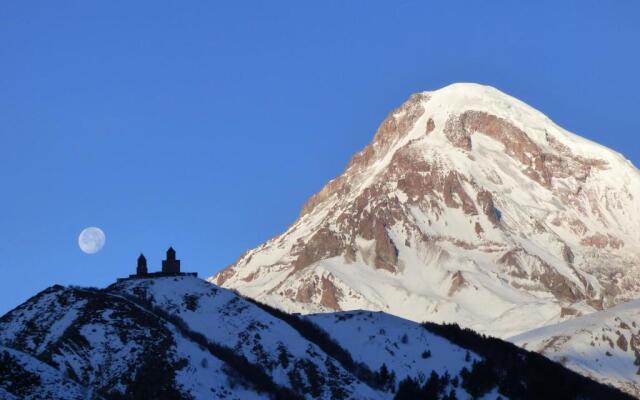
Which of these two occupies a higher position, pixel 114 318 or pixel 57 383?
pixel 114 318

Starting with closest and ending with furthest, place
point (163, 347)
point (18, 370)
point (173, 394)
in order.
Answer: point (18, 370)
point (173, 394)
point (163, 347)

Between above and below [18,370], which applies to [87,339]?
above

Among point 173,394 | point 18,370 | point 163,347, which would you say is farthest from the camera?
point 163,347

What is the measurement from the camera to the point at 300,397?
19775 centimetres

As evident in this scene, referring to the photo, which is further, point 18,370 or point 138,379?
point 138,379

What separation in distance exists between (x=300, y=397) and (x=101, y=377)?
2667 cm

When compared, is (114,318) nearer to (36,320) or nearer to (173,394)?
(36,320)

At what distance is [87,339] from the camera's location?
629ft

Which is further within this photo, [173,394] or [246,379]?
[246,379]

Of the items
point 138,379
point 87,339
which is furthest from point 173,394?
point 87,339

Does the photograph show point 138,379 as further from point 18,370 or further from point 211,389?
point 18,370

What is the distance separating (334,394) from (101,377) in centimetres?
3098

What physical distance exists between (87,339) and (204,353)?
45.7ft

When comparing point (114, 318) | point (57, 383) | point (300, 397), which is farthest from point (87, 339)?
point (57, 383)
